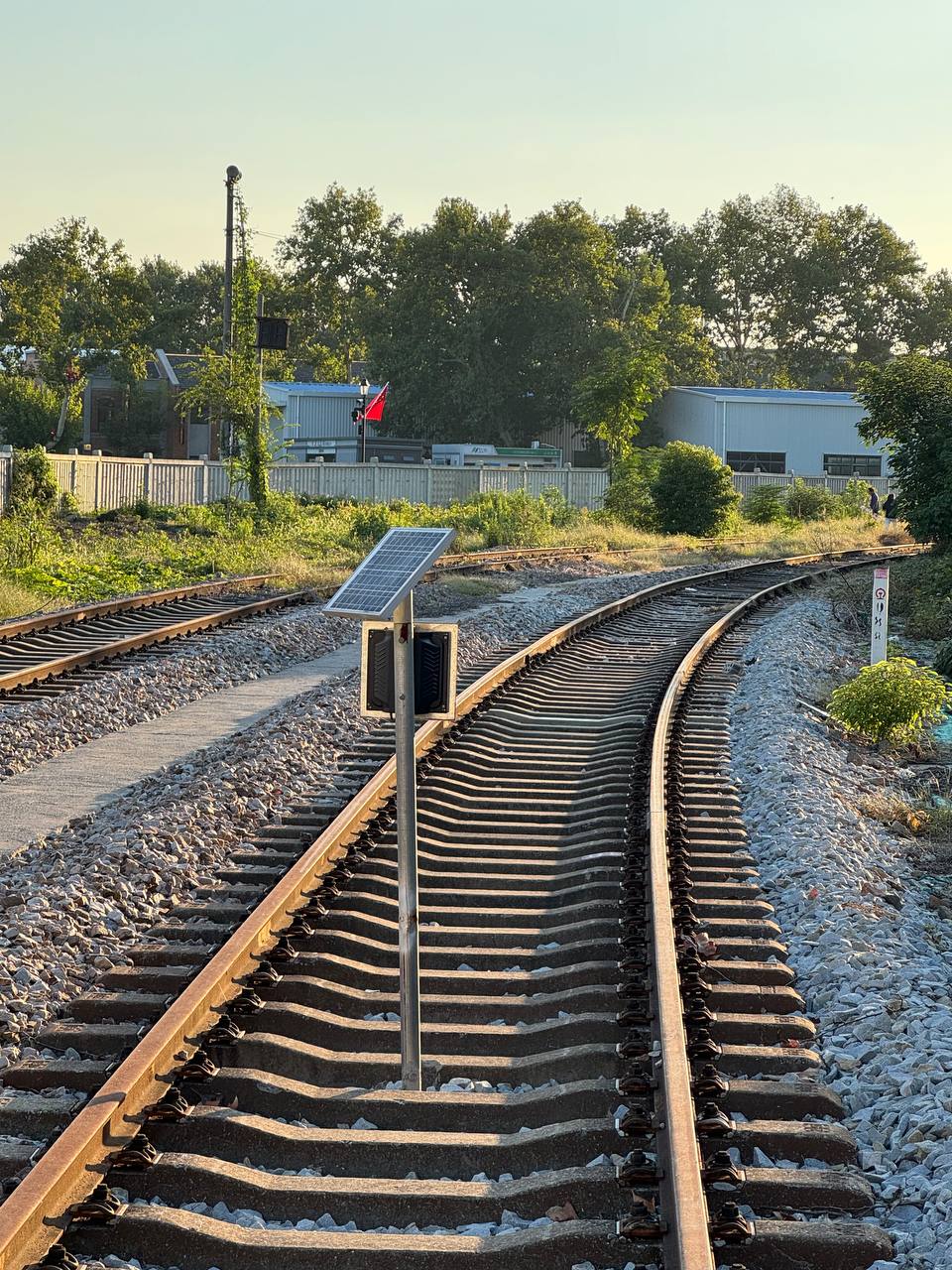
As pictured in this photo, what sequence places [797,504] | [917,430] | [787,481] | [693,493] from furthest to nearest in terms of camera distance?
[787,481]
[797,504]
[693,493]
[917,430]

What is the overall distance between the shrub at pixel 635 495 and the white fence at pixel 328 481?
220 centimetres

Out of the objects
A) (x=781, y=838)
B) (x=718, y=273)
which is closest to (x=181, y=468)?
(x=781, y=838)

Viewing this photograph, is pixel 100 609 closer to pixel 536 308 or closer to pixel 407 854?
pixel 407 854

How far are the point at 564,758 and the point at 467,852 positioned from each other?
2.46m

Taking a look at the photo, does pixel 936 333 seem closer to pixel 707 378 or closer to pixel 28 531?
pixel 707 378

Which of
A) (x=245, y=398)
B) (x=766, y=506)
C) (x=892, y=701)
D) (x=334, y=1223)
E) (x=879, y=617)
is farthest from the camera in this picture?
(x=766, y=506)

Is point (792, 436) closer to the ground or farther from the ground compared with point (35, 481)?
farther from the ground

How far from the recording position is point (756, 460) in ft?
193

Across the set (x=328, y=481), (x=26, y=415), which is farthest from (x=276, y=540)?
(x=26, y=415)

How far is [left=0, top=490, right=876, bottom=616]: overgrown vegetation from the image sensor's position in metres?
21.9

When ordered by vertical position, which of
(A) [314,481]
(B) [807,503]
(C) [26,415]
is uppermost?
(C) [26,415]

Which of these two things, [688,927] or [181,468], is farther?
[181,468]

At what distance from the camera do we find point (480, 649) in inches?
593

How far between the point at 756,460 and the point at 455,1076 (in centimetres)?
5539
